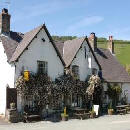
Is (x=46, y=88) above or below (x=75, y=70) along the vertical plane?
below

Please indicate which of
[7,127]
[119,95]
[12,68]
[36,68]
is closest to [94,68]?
[119,95]

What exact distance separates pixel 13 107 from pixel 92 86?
10505mm

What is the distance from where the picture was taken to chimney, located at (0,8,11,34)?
32.9 meters

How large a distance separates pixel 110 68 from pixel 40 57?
46.0ft

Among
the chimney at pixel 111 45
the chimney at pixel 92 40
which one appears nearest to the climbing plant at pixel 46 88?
the chimney at pixel 92 40

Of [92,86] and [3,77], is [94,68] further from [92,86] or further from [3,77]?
[3,77]

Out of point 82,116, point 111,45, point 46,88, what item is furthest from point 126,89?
point 46,88

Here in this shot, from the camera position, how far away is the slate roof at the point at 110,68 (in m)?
40.7

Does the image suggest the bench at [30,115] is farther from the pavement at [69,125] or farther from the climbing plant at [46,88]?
the pavement at [69,125]

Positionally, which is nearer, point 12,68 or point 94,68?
point 12,68

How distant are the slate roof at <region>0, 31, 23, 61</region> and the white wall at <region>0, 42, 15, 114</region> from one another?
0.51 meters

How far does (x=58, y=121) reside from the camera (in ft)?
93.6

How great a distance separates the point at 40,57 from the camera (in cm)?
3169

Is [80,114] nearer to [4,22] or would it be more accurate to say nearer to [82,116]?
[82,116]
